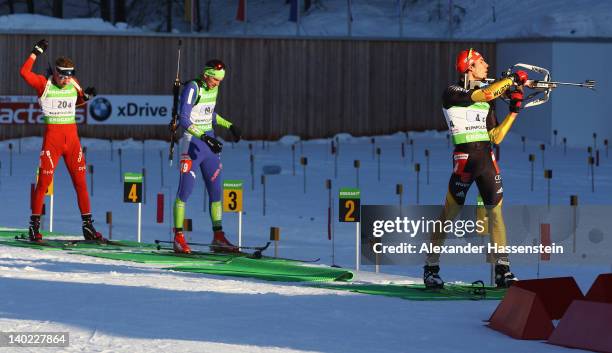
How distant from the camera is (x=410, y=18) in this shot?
57.3m

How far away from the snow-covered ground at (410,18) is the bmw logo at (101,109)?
8.13 meters

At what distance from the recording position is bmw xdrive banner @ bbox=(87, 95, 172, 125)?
3766 centimetres

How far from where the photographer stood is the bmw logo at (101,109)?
37.6 meters

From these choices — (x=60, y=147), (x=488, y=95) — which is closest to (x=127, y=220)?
(x=60, y=147)

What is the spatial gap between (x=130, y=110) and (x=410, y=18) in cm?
2170

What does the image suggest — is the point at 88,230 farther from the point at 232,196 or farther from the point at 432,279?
the point at 432,279

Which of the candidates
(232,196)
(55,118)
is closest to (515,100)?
(232,196)

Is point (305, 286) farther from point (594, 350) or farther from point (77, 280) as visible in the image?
point (594, 350)

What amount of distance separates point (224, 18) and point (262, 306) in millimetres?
50251

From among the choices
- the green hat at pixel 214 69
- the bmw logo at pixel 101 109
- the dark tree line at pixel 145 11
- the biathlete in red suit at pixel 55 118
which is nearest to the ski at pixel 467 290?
the green hat at pixel 214 69

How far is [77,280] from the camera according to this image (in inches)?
539

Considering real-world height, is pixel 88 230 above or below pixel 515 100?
below

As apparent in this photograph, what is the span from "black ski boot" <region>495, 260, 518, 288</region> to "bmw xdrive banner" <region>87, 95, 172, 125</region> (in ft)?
81.3

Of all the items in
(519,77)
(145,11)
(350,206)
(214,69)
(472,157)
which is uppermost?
(145,11)
